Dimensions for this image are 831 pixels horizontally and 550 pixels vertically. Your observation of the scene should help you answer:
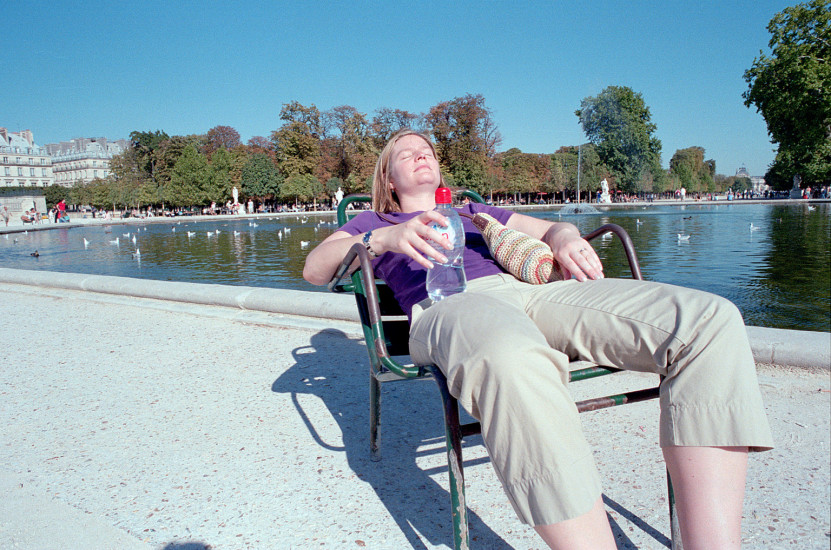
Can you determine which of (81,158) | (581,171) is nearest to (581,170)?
(581,171)

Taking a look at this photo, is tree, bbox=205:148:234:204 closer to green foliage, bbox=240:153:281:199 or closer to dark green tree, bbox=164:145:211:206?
dark green tree, bbox=164:145:211:206

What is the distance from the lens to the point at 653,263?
40.4ft

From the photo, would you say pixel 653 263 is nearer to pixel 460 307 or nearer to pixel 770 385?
pixel 770 385

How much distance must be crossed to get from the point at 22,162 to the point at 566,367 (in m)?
127

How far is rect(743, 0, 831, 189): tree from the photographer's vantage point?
36406 millimetres

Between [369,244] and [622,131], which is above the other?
A: [622,131]

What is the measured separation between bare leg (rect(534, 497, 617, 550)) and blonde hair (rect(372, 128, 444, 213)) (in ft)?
5.79

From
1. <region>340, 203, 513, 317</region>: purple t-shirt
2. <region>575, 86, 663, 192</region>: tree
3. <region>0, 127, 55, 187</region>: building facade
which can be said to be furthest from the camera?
<region>0, 127, 55, 187</region>: building facade

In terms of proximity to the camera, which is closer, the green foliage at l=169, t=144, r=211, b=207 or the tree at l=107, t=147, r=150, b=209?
the green foliage at l=169, t=144, r=211, b=207

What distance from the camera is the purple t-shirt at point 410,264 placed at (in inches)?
86.7

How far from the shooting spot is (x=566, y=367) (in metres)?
1.39

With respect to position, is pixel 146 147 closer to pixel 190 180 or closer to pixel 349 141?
pixel 190 180

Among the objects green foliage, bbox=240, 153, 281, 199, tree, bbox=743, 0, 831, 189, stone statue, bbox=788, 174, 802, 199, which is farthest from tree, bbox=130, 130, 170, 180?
stone statue, bbox=788, 174, 802, 199

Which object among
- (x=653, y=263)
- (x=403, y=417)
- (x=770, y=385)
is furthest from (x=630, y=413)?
(x=653, y=263)
